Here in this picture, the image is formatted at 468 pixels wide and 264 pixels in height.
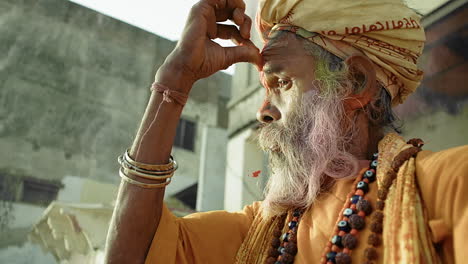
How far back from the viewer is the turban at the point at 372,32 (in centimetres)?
216

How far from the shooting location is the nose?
7.42 feet

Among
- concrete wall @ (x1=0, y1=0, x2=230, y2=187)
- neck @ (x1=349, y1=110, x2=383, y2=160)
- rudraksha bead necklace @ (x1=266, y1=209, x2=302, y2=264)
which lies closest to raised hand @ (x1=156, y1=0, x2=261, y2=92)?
neck @ (x1=349, y1=110, x2=383, y2=160)

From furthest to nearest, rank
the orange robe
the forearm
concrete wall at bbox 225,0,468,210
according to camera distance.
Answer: concrete wall at bbox 225,0,468,210
the forearm
the orange robe

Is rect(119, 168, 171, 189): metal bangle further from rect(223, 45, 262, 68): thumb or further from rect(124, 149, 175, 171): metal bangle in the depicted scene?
rect(223, 45, 262, 68): thumb

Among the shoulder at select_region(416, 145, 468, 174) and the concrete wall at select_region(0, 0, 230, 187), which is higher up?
the shoulder at select_region(416, 145, 468, 174)

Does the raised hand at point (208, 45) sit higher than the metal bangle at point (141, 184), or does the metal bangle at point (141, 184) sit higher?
the raised hand at point (208, 45)

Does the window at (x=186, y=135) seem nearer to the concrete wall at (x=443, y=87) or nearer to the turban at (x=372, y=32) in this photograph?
the concrete wall at (x=443, y=87)

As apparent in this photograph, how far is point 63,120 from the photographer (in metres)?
13.6

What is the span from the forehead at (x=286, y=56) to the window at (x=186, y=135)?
12817 mm

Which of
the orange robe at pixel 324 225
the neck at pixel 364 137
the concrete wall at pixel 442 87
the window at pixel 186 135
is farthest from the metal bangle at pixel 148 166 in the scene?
the window at pixel 186 135

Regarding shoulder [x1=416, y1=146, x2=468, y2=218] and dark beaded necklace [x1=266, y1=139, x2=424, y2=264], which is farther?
dark beaded necklace [x1=266, y1=139, x2=424, y2=264]

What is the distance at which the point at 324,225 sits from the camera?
1876 mm

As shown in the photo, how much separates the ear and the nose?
35cm

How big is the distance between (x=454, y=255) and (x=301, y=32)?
129cm
